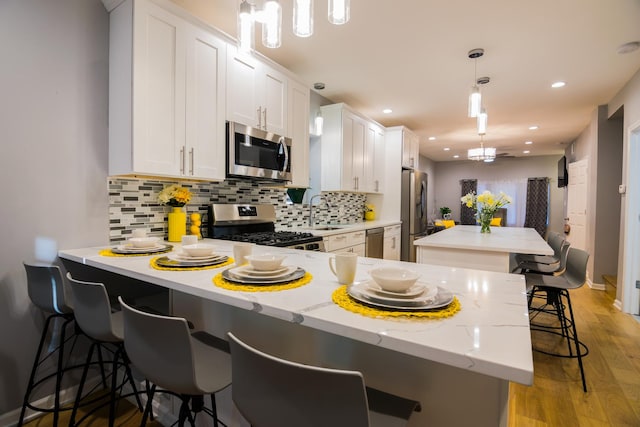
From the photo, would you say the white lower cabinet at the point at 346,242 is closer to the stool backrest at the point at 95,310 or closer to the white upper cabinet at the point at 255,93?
the white upper cabinet at the point at 255,93

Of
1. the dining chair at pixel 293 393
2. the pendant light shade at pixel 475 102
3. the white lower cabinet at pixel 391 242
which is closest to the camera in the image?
the dining chair at pixel 293 393

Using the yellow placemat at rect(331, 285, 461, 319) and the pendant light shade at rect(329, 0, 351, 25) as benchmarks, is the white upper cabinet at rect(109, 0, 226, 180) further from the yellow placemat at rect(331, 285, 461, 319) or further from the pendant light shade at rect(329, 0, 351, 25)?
the yellow placemat at rect(331, 285, 461, 319)

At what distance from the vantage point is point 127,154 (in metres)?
1.87

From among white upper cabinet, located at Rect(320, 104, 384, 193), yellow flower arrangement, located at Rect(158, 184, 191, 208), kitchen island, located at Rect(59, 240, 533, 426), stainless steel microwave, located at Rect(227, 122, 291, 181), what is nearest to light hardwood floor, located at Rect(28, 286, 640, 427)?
kitchen island, located at Rect(59, 240, 533, 426)

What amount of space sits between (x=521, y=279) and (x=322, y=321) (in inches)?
33.3

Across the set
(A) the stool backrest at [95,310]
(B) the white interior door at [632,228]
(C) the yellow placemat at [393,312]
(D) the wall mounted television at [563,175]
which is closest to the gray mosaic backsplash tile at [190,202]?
(A) the stool backrest at [95,310]

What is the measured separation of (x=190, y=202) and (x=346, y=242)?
1700 mm

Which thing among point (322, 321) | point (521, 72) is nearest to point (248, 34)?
point (322, 321)

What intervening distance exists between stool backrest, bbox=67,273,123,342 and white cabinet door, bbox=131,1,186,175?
2.73 ft

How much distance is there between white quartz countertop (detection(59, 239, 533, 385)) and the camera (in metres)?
0.61

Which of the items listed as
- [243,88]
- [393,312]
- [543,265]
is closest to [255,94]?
[243,88]

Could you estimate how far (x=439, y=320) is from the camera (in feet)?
2.54

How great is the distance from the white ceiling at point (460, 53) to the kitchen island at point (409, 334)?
1.94 meters

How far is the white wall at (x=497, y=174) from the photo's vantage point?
29.5ft
